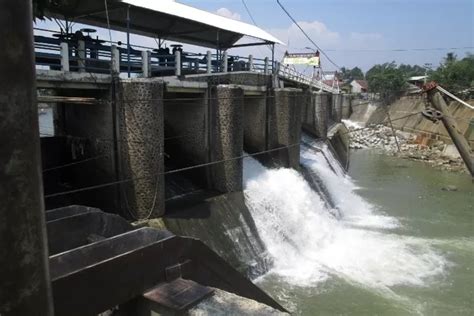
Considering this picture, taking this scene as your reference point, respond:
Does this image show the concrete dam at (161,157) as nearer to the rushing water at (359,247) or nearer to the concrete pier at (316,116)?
the rushing water at (359,247)

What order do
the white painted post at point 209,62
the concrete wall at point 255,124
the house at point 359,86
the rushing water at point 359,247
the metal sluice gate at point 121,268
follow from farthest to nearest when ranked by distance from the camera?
the house at point 359,86 < the concrete wall at point 255,124 < the white painted post at point 209,62 < the rushing water at point 359,247 < the metal sluice gate at point 121,268

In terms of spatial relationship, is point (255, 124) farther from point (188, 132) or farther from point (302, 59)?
point (302, 59)

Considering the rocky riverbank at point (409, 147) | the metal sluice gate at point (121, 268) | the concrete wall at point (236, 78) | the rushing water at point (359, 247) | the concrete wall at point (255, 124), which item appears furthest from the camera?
the rocky riverbank at point (409, 147)

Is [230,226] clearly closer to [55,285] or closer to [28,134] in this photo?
[55,285]

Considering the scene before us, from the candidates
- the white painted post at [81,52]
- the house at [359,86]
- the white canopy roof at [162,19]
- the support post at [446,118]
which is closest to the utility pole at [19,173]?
the white painted post at [81,52]

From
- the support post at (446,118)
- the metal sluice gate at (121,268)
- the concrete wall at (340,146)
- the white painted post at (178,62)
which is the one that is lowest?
the concrete wall at (340,146)

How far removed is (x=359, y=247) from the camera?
1337 cm

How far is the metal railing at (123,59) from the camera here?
30.9 ft

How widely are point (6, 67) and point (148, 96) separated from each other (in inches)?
319

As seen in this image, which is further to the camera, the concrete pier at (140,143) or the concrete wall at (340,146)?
the concrete wall at (340,146)

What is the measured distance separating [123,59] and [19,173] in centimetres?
1076

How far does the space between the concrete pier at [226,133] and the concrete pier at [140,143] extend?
3.01 metres

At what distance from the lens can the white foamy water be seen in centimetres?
1141

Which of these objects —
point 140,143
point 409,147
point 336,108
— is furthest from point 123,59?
point 336,108
